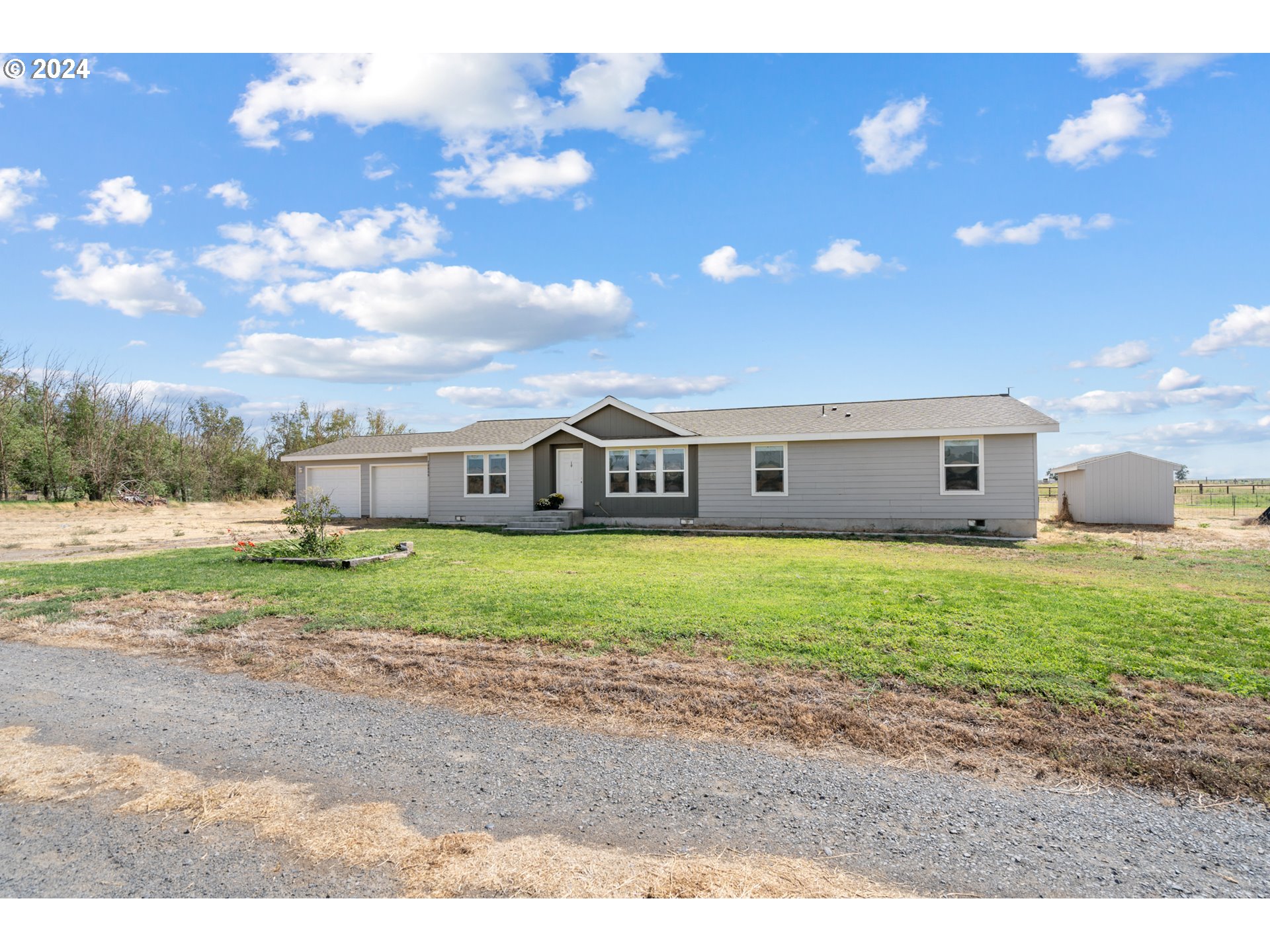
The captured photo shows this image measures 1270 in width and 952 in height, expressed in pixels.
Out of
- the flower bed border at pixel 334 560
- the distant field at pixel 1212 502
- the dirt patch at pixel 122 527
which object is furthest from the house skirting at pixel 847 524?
the dirt patch at pixel 122 527

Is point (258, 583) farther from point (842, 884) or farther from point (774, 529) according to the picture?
point (774, 529)

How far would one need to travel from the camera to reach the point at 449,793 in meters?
3.40

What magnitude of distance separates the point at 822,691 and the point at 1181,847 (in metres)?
2.14

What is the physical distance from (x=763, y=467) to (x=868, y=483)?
2.73 meters

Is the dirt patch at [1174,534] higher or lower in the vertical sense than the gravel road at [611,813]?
higher

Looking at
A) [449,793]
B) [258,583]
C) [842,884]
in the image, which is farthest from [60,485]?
[842,884]

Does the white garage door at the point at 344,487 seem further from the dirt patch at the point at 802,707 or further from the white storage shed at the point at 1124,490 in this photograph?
the white storage shed at the point at 1124,490

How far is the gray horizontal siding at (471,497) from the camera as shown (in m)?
20.0

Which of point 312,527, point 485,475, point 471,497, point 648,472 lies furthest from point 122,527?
point 648,472

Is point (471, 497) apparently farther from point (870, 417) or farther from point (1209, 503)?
point (1209, 503)

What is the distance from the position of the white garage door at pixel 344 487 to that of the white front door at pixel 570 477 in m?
8.56

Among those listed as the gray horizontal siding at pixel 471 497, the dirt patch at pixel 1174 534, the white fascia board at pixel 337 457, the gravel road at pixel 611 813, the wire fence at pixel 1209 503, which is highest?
the white fascia board at pixel 337 457

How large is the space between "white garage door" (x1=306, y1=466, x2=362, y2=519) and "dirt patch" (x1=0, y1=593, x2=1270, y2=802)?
1819 cm

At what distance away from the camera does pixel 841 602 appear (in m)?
7.49
